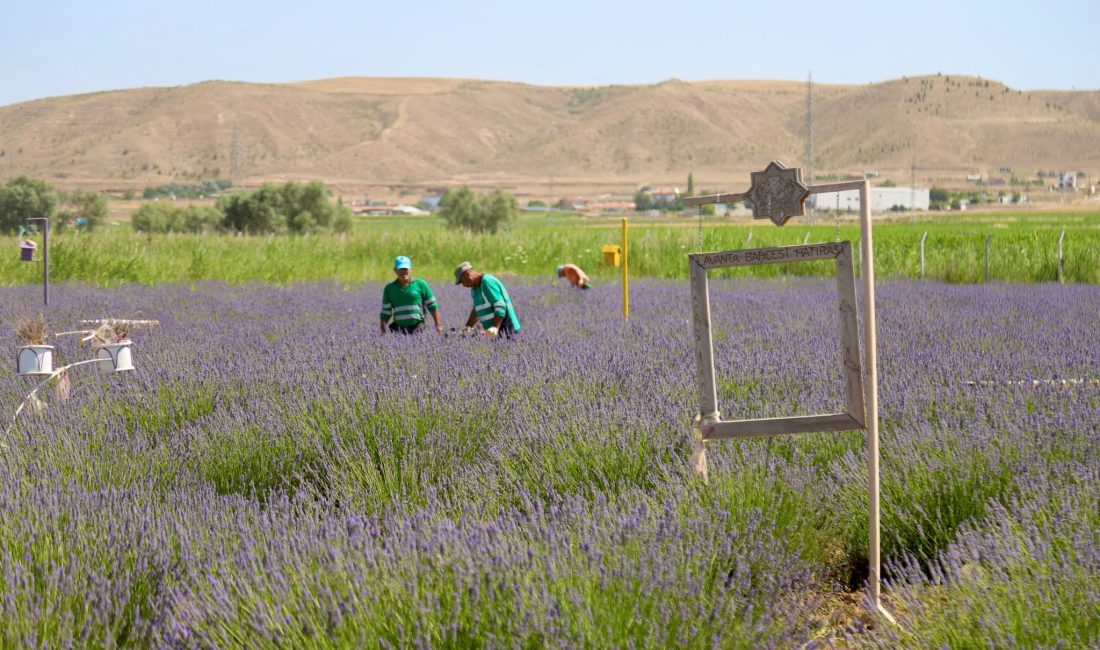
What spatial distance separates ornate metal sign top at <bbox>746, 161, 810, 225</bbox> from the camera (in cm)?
→ 350

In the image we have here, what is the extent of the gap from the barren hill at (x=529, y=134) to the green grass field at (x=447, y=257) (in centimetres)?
10929

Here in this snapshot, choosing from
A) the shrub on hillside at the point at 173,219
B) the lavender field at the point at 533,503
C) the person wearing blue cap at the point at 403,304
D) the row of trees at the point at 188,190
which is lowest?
the lavender field at the point at 533,503

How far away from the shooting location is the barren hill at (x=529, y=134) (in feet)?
459

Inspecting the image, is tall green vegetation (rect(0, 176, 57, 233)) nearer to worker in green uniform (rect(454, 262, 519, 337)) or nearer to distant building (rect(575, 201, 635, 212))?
worker in green uniform (rect(454, 262, 519, 337))

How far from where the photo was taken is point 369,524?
131 inches

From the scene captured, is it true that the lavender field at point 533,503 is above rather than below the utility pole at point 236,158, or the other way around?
below

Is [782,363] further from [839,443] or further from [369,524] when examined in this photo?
[369,524]

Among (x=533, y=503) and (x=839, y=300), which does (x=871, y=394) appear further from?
(x=533, y=503)

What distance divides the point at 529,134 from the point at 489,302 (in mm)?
164679

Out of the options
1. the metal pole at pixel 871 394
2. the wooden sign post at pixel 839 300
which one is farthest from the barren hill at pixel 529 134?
the metal pole at pixel 871 394

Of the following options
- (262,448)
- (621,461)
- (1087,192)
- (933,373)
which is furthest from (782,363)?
(1087,192)

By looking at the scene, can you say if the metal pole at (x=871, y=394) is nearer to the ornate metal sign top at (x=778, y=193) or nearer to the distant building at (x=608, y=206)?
the ornate metal sign top at (x=778, y=193)

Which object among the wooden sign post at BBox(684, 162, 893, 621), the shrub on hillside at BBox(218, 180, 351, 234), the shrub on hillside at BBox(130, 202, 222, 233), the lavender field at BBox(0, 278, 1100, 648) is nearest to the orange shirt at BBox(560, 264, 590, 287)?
the lavender field at BBox(0, 278, 1100, 648)

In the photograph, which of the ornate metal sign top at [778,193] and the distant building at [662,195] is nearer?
the ornate metal sign top at [778,193]
